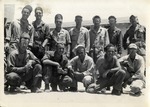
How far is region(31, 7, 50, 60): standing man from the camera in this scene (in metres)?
0.90

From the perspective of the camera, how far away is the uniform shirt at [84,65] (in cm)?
91

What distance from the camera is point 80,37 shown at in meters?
0.91

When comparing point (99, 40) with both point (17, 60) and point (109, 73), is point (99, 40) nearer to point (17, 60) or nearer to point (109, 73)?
point (109, 73)

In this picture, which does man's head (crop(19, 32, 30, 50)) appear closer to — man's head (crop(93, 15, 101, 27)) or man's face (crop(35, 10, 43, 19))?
man's face (crop(35, 10, 43, 19))

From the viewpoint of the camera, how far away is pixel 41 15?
0.91m

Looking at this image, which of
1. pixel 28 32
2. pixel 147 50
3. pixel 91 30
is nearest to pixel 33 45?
pixel 28 32

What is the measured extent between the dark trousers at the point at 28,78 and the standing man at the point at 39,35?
46 millimetres

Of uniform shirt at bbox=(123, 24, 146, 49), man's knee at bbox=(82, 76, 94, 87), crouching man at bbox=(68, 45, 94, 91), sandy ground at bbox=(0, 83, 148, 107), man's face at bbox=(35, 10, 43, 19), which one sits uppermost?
man's face at bbox=(35, 10, 43, 19)

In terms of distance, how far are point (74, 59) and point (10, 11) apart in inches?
10.6

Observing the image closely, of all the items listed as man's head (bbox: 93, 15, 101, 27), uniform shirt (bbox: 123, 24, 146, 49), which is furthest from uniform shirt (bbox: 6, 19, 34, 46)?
uniform shirt (bbox: 123, 24, 146, 49)

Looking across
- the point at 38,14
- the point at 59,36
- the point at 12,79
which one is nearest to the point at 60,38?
the point at 59,36

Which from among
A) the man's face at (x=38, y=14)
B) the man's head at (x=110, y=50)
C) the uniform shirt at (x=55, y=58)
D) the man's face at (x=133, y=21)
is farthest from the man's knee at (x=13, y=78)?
the man's face at (x=133, y=21)

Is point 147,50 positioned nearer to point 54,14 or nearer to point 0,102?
point 54,14

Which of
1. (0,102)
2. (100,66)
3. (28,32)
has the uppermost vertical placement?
(28,32)
